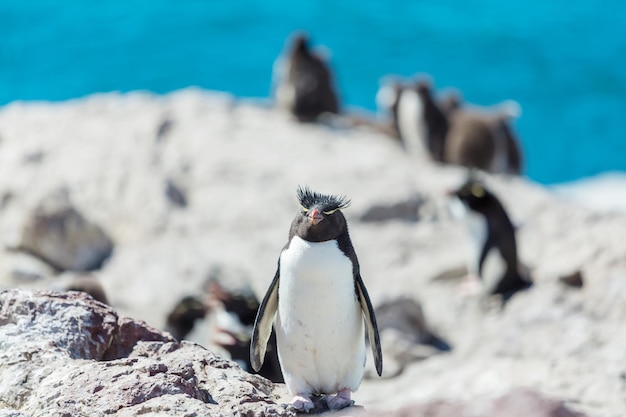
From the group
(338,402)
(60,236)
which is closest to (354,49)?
(60,236)

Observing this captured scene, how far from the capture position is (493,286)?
8375mm

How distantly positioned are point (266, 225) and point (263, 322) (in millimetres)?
5290

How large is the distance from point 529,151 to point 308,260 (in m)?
16.6

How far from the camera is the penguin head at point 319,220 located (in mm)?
4188

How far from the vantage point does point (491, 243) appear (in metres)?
8.49

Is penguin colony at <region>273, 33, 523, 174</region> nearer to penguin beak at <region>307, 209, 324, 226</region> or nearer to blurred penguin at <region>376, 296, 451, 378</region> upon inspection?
blurred penguin at <region>376, 296, 451, 378</region>

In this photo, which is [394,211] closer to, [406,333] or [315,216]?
[406,333]

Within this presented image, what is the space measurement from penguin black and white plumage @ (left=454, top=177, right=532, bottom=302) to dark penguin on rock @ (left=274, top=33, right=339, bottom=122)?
3903mm

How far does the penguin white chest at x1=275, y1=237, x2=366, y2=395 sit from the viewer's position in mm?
4180

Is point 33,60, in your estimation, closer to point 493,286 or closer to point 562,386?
point 493,286

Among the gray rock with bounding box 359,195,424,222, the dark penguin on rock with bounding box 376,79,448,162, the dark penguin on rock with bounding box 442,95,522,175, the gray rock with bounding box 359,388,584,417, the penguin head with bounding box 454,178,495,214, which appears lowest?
the gray rock with bounding box 359,388,584,417

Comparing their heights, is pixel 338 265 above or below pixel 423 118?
below

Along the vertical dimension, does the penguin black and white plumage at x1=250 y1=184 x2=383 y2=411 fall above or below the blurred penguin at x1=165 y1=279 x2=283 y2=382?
below

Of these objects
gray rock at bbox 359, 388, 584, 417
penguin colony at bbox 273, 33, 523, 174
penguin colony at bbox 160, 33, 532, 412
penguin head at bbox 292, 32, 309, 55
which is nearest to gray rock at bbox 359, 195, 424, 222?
penguin colony at bbox 160, 33, 532, 412
